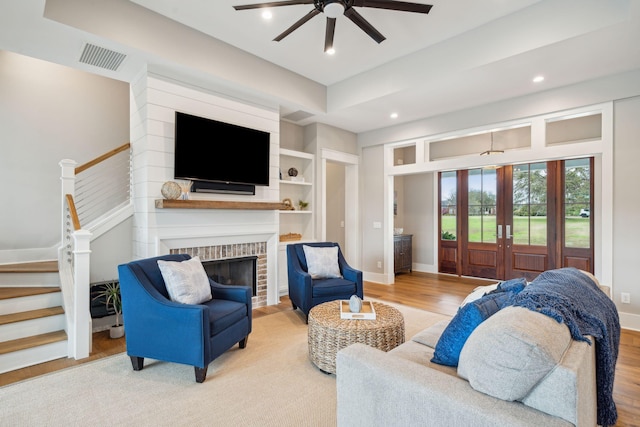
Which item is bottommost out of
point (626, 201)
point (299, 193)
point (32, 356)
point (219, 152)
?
point (32, 356)

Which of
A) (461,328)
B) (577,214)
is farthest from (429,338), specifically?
(577,214)

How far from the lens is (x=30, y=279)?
331 cm

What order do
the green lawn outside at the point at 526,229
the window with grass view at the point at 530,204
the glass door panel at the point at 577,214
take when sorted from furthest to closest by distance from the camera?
the window with grass view at the point at 530,204
the green lawn outside at the point at 526,229
the glass door panel at the point at 577,214

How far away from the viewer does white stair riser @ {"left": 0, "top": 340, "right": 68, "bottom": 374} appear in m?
2.58

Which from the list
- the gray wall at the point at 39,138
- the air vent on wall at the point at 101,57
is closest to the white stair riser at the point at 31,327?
the gray wall at the point at 39,138

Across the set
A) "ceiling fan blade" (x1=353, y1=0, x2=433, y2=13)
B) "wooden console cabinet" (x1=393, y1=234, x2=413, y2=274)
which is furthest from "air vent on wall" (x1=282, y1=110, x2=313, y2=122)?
"wooden console cabinet" (x1=393, y1=234, x2=413, y2=274)

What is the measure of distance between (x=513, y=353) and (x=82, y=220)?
4.96 meters

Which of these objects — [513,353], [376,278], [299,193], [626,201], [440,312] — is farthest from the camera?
[376,278]

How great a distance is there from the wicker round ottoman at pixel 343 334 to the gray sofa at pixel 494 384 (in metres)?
0.98

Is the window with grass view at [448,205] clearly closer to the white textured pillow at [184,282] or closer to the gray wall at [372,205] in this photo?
the gray wall at [372,205]

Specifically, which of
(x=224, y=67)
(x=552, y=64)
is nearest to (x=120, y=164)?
(x=224, y=67)

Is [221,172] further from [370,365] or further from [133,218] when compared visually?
[370,365]

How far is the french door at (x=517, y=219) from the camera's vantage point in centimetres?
527

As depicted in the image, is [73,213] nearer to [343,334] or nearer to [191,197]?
[191,197]
